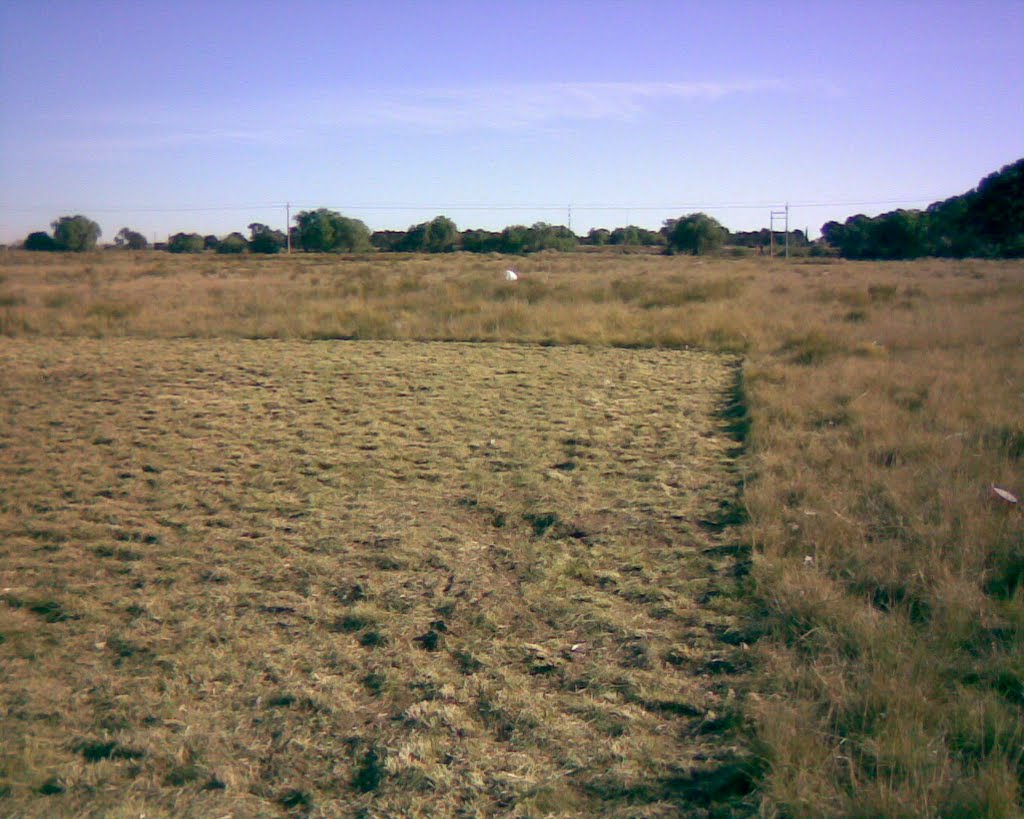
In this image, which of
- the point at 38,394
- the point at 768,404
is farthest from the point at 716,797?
the point at 38,394

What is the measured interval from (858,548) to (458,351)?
35.3ft

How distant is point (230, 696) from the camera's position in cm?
420

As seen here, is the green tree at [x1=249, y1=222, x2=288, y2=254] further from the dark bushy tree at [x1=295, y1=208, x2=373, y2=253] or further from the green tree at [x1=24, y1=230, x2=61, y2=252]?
the green tree at [x1=24, y1=230, x2=61, y2=252]

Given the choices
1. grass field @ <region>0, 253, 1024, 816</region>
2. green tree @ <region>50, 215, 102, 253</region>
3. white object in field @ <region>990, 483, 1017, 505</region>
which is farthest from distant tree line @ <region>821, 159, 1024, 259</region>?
green tree @ <region>50, 215, 102, 253</region>

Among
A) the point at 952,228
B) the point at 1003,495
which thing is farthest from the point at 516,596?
the point at 952,228

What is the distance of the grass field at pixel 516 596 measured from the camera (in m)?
3.52

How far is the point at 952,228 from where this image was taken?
4828 cm

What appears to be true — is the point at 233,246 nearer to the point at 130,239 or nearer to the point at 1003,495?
the point at 130,239

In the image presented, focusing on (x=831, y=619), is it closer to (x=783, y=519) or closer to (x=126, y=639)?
(x=783, y=519)

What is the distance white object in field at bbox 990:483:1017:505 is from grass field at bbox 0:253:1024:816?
7cm

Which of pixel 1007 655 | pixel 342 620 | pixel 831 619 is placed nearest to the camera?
pixel 1007 655

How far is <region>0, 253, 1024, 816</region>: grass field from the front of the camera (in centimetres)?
352

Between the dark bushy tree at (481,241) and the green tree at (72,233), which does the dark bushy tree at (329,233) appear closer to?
the dark bushy tree at (481,241)

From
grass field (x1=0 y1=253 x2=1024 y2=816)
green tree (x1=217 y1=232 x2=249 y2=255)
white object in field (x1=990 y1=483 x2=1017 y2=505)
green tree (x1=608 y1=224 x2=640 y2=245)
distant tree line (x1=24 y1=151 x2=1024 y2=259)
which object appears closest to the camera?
grass field (x1=0 y1=253 x2=1024 y2=816)
